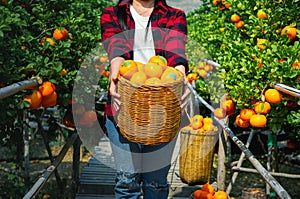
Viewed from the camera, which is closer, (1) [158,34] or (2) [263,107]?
(1) [158,34]

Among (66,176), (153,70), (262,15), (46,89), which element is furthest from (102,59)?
(153,70)

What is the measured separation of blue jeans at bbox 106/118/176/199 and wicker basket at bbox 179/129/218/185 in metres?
1.73

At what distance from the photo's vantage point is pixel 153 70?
2016 millimetres

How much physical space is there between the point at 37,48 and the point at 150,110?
106 centimetres

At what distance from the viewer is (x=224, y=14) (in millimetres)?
4676

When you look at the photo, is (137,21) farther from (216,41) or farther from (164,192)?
(216,41)

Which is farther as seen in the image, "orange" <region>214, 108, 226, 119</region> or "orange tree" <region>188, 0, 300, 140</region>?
"orange" <region>214, 108, 226, 119</region>

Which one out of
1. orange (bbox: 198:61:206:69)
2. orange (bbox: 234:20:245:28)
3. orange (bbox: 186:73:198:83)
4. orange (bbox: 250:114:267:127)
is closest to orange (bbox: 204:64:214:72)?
orange (bbox: 198:61:206:69)

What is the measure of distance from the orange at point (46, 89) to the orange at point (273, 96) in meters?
1.23

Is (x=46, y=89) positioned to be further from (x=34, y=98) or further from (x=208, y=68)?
(x=208, y=68)

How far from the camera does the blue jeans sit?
2357 mm

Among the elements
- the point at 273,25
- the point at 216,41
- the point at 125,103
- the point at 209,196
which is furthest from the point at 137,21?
the point at 216,41

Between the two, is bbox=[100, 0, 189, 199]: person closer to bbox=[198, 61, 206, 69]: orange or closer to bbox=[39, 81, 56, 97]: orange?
bbox=[39, 81, 56, 97]: orange

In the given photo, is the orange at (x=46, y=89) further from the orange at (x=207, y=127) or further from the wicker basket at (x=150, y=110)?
the orange at (x=207, y=127)
